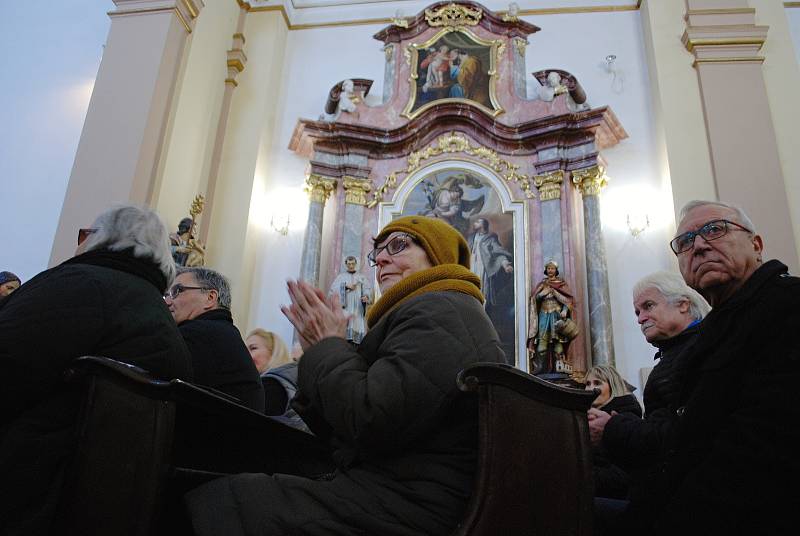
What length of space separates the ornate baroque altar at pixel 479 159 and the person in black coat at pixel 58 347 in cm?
571

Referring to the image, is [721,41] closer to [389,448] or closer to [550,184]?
[550,184]

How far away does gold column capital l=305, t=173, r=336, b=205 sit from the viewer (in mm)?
8336

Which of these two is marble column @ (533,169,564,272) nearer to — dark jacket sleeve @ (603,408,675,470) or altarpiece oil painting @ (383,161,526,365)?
altarpiece oil painting @ (383,161,526,365)

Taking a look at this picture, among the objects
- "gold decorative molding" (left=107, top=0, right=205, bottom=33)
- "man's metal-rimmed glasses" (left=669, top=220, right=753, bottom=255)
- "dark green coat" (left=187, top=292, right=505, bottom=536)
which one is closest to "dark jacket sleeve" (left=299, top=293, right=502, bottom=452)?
"dark green coat" (left=187, top=292, right=505, bottom=536)

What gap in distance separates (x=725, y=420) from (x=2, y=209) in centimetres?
650

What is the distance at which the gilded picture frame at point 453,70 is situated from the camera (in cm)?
871

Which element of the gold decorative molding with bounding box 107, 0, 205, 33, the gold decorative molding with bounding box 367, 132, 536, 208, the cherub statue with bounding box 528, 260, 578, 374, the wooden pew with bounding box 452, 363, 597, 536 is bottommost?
the wooden pew with bounding box 452, 363, 597, 536

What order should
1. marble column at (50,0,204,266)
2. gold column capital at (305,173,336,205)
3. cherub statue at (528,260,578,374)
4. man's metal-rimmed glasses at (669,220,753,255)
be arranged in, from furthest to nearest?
gold column capital at (305,173,336,205), cherub statue at (528,260,578,374), marble column at (50,0,204,266), man's metal-rimmed glasses at (669,220,753,255)

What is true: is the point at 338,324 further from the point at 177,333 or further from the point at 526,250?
the point at 526,250

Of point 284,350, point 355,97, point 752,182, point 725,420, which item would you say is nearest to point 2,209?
point 284,350

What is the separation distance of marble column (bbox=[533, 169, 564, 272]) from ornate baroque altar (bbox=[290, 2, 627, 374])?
1 centimetres

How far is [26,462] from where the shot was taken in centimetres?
153

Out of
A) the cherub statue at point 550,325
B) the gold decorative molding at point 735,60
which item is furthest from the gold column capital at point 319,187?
the gold decorative molding at point 735,60

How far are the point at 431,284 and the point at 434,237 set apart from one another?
24 cm
